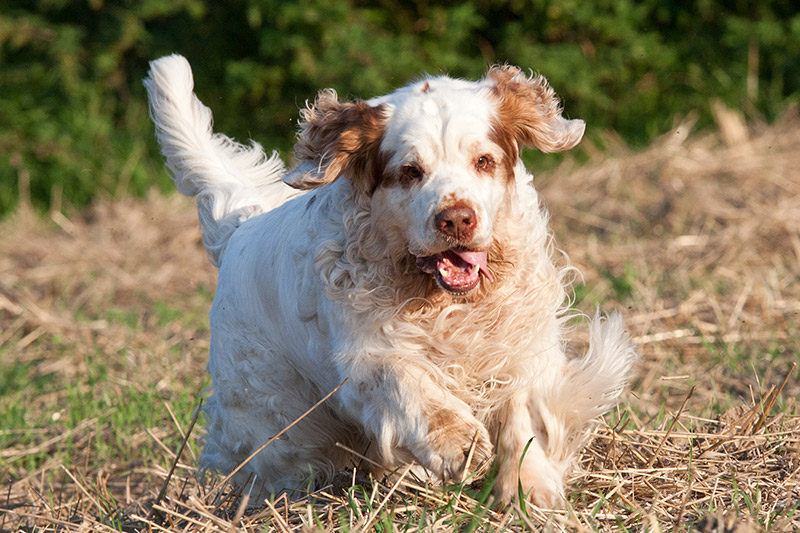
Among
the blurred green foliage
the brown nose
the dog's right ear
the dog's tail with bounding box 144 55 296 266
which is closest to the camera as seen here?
the brown nose

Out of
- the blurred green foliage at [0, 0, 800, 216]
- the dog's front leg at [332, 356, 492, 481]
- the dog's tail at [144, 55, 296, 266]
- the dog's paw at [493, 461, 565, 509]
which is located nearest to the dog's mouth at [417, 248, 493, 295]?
the dog's front leg at [332, 356, 492, 481]

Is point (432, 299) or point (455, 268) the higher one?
point (455, 268)

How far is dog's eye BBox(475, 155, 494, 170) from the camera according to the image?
2591mm

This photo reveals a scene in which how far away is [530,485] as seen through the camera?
260 centimetres

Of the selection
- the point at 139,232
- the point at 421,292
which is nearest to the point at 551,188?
the point at 139,232

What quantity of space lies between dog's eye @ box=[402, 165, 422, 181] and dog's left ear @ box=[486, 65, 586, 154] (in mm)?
307

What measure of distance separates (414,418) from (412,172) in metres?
0.60

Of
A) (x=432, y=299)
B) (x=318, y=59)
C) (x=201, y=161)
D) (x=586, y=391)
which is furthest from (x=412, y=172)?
(x=318, y=59)

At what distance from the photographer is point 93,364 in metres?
4.95

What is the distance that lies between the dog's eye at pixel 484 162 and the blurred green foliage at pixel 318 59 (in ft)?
19.9

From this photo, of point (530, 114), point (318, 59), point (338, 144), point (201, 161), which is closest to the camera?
point (338, 144)

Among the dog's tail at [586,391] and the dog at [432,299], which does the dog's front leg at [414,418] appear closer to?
the dog at [432,299]

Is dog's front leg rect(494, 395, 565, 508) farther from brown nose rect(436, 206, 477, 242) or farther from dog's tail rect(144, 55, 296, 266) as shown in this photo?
dog's tail rect(144, 55, 296, 266)

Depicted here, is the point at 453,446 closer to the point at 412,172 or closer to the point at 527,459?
the point at 527,459
